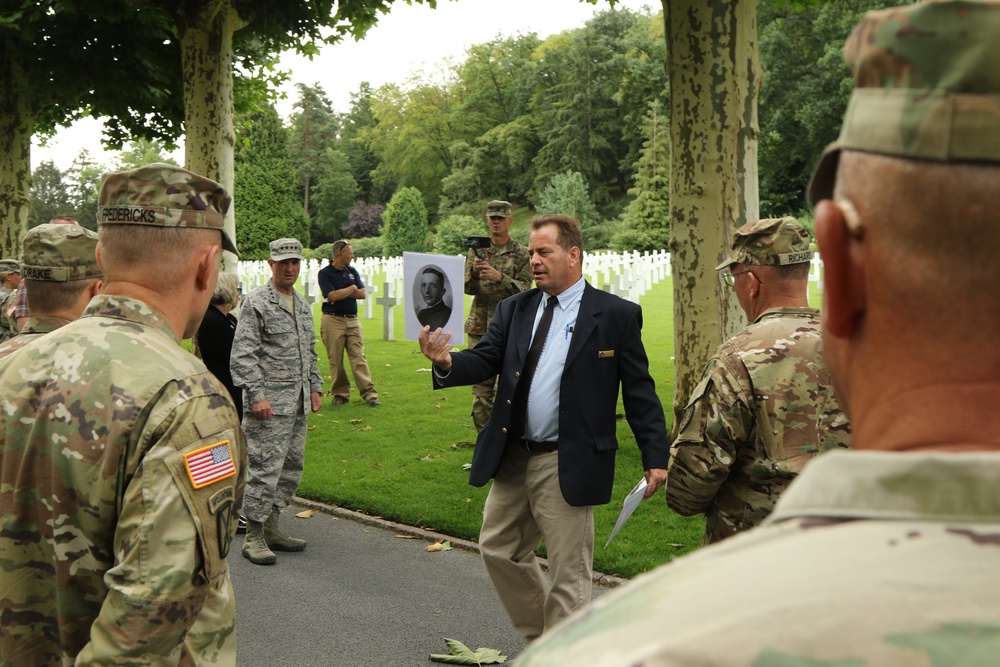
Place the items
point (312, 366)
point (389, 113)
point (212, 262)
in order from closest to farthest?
point (212, 262)
point (312, 366)
point (389, 113)

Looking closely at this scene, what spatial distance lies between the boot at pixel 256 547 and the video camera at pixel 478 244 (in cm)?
343

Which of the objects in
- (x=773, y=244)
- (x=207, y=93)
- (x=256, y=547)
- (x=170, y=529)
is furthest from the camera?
(x=207, y=93)

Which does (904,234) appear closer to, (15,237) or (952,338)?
(952,338)

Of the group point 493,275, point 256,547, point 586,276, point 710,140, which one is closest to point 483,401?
point 493,275

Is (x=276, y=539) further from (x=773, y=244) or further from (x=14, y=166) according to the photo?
(x=14, y=166)

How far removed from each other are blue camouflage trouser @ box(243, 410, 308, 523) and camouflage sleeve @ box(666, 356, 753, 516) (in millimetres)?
4268

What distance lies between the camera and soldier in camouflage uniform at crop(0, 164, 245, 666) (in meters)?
2.41

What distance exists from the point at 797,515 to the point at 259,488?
6583mm

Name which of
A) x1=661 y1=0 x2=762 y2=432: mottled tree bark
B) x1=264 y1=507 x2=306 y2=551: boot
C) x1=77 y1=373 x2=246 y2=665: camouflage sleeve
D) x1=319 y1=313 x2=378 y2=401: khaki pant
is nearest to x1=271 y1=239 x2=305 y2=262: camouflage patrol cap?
x1=264 y1=507 x2=306 y2=551: boot

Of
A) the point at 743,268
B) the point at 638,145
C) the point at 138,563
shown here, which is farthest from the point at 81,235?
the point at 638,145

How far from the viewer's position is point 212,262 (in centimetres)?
289

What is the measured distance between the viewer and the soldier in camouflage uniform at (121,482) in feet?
7.90

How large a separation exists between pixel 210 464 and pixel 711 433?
6.31 ft

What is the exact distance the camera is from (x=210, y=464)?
8.24 ft
